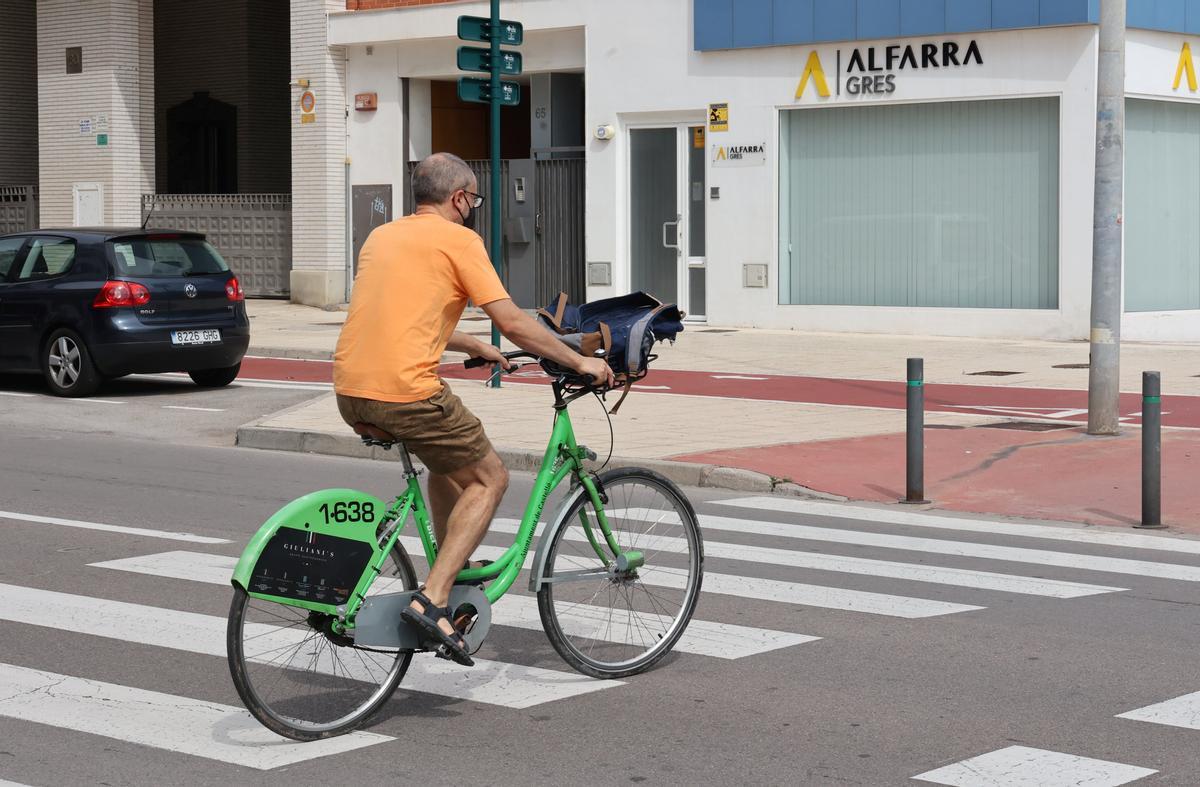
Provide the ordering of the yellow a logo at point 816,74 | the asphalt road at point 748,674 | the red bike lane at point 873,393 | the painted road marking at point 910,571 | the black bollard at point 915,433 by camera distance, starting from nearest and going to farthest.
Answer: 1. the asphalt road at point 748,674
2. the painted road marking at point 910,571
3. the black bollard at point 915,433
4. the red bike lane at point 873,393
5. the yellow a logo at point 816,74

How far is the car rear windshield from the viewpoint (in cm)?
1664

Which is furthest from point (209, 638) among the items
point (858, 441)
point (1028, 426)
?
point (1028, 426)

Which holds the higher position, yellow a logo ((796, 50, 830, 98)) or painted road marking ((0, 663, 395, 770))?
yellow a logo ((796, 50, 830, 98))

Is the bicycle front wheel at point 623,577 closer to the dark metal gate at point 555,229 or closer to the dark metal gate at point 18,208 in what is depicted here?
the dark metal gate at point 555,229

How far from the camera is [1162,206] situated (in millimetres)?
Answer: 22547

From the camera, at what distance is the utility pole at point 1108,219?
42.3ft

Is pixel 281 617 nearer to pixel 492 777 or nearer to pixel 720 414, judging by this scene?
pixel 492 777

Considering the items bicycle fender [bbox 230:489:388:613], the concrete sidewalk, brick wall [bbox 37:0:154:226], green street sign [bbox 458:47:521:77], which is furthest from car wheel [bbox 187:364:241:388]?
brick wall [bbox 37:0:154:226]

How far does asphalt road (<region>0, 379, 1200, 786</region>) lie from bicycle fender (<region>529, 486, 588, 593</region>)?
16.4 inches

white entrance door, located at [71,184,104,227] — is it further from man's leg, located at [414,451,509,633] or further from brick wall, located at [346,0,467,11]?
man's leg, located at [414,451,509,633]

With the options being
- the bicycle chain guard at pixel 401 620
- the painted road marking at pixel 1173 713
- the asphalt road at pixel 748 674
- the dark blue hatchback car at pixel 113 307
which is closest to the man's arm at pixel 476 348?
the bicycle chain guard at pixel 401 620

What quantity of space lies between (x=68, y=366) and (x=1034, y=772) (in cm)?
1327

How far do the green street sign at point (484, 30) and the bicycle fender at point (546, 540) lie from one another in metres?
11.4

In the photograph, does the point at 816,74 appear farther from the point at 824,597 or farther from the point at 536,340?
the point at 536,340
